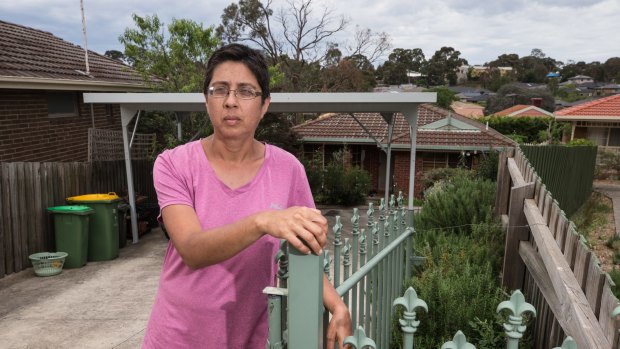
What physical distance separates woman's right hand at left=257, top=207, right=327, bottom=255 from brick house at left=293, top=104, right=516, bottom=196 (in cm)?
1539

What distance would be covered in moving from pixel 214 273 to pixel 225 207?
0.20 meters

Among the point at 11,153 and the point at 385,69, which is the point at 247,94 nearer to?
the point at 11,153

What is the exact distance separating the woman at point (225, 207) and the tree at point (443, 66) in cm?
9530

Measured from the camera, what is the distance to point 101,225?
281 inches

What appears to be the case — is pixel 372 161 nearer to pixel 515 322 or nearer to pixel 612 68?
pixel 515 322

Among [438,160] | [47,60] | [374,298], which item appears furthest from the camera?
[438,160]

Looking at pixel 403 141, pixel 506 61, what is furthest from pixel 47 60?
pixel 506 61

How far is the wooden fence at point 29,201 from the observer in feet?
20.5

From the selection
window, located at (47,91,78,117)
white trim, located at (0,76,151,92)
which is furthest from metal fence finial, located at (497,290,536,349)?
window, located at (47,91,78,117)

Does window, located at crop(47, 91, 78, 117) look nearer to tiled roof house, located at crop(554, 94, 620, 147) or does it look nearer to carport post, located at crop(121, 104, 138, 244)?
carport post, located at crop(121, 104, 138, 244)

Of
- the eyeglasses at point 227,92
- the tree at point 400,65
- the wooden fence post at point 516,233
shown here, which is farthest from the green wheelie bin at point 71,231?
the tree at point 400,65

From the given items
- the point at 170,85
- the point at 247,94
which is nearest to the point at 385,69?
the point at 170,85

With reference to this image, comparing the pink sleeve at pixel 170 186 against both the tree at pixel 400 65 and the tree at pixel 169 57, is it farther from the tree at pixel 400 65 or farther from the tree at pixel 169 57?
the tree at pixel 400 65

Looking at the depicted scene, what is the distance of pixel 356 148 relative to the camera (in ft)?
63.9
